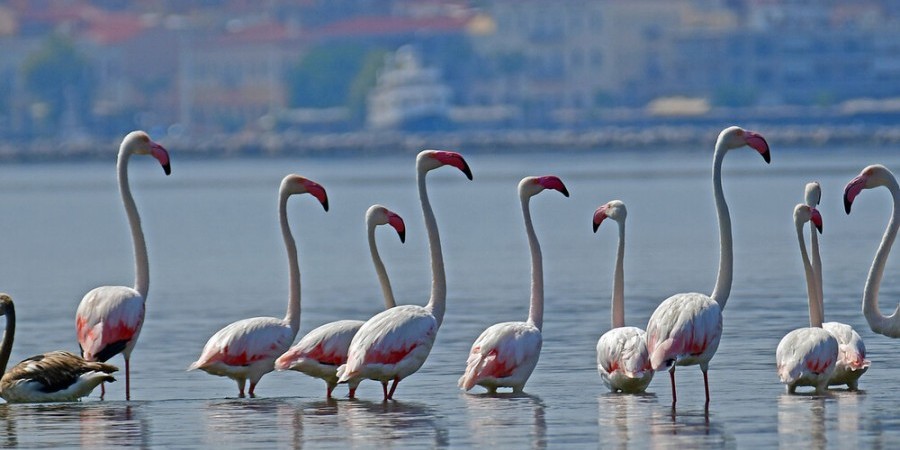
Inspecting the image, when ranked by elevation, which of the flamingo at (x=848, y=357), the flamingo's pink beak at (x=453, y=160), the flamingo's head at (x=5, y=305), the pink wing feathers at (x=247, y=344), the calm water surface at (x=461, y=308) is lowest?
the calm water surface at (x=461, y=308)

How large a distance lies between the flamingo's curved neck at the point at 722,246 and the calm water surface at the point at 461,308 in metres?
0.71

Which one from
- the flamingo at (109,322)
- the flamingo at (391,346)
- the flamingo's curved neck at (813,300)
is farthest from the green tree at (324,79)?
the flamingo at (391,346)

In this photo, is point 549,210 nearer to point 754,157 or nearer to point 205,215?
point 205,215

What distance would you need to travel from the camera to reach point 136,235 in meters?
17.0

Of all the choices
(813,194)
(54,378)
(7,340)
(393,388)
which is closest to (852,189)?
(813,194)

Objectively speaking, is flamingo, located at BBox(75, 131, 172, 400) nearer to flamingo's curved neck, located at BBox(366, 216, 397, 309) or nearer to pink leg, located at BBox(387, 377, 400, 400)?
flamingo's curved neck, located at BBox(366, 216, 397, 309)

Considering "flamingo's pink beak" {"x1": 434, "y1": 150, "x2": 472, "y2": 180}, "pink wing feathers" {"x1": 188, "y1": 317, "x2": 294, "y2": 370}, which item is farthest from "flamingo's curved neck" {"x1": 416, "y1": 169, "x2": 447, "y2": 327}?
"pink wing feathers" {"x1": 188, "y1": 317, "x2": 294, "y2": 370}

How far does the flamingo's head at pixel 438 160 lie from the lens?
15.9m

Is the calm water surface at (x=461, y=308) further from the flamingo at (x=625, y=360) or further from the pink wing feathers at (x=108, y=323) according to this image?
the pink wing feathers at (x=108, y=323)

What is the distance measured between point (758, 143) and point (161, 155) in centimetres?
428

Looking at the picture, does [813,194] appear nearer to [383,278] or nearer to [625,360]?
[625,360]

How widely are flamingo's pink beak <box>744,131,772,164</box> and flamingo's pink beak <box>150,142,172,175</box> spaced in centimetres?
405

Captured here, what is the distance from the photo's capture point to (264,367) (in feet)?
51.6

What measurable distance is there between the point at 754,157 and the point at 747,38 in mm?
68491
